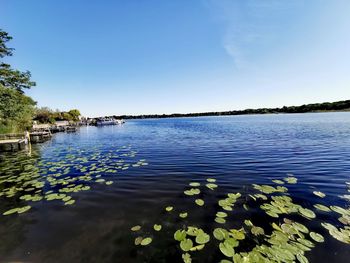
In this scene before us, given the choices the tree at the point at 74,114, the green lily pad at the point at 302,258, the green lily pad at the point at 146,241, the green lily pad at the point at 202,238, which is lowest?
the green lily pad at the point at 146,241

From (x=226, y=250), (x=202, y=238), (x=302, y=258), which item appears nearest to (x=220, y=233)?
(x=202, y=238)

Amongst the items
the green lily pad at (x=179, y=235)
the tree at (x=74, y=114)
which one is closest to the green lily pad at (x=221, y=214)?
the green lily pad at (x=179, y=235)

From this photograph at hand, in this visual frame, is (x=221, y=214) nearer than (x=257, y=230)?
No

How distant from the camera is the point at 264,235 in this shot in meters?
3.96

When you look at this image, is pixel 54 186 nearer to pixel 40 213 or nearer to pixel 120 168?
pixel 40 213

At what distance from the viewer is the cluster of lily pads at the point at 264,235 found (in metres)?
3.35

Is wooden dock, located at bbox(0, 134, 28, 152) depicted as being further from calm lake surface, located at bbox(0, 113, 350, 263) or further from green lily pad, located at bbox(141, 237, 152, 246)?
green lily pad, located at bbox(141, 237, 152, 246)

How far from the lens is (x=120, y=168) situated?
10062 millimetres

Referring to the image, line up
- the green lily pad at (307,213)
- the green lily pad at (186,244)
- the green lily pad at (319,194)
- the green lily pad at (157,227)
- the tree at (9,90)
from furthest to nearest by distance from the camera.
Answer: the tree at (9,90)
the green lily pad at (319,194)
the green lily pad at (307,213)
the green lily pad at (157,227)
the green lily pad at (186,244)

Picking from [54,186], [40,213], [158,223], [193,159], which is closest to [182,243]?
[158,223]

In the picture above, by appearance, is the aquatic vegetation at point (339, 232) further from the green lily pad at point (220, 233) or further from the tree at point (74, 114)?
the tree at point (74, 114)

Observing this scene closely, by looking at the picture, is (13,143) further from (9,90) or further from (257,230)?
(257,230)

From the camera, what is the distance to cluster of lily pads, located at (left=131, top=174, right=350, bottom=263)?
335cm

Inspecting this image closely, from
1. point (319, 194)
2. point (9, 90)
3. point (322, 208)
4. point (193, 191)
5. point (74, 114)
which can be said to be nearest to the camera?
point (322, 208)
